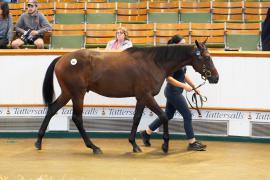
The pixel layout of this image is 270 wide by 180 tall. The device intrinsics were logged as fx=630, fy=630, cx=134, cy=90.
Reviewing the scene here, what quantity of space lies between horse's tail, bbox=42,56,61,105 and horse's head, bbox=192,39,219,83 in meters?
2.00

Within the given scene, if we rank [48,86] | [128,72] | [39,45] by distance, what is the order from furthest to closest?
[39,45] → [48,86] → [128,72]

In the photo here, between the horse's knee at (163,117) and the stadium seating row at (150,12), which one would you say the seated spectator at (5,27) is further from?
the horse's knee at (163,117)

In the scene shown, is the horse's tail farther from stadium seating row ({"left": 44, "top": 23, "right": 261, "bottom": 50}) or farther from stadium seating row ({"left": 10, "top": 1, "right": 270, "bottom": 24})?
stadium seating row ({"left": 10, "top": 1, "right": 270, "bottom": 24})

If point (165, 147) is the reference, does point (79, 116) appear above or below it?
above

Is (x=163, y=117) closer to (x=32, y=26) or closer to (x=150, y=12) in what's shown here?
(x=32, y=26)

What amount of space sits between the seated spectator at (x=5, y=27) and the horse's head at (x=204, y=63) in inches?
161

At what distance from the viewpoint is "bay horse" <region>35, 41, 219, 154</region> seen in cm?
886

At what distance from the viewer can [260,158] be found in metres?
8.65

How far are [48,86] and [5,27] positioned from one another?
2857 millimetres

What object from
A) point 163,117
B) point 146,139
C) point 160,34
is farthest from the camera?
point 160,34

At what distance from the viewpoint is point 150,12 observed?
44.8 feet

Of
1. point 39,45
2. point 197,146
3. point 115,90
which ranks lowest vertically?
point 197,146

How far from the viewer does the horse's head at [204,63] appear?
8797mm

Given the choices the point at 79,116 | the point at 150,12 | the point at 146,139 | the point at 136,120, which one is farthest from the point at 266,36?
the point at 79,116
